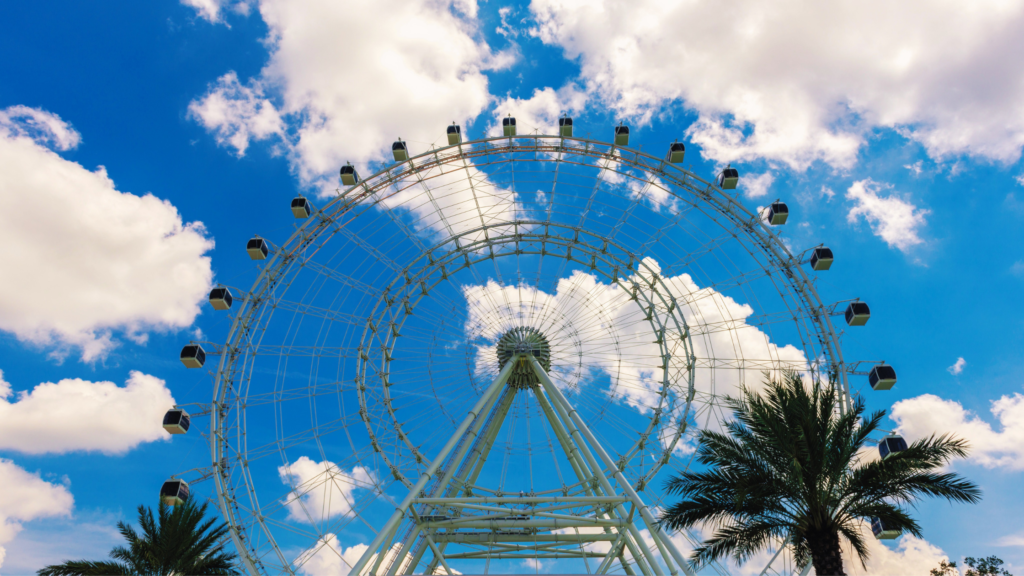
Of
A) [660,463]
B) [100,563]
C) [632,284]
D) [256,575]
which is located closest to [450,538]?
[256,575]

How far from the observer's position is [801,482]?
547 inches

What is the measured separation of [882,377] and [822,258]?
5615 millimetres

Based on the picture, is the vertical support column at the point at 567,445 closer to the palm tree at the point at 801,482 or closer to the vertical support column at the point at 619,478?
the vertical support column at the point at 619,478

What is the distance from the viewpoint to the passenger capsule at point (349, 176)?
30219 mm

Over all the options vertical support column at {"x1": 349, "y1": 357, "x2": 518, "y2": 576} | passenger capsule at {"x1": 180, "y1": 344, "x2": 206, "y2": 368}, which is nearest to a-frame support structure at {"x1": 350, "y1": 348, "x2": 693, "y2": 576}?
vertical support column at {"x1": 349, "y1": 357, "x2": 518, "y2": 576}

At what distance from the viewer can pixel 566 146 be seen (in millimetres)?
30516

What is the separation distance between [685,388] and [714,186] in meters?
10.2

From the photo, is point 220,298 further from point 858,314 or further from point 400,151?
point 858,314

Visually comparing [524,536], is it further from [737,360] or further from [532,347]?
[737,360]

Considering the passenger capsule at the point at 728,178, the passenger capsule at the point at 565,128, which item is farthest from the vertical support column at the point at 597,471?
the passenger capsule at the point at 728,178

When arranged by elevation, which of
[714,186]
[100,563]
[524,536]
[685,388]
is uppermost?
[714,186]

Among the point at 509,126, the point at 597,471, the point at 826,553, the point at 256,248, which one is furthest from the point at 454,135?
the point at 826,553

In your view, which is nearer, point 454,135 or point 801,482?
point 801,482

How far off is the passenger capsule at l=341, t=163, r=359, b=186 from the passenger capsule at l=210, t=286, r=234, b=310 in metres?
7.78
